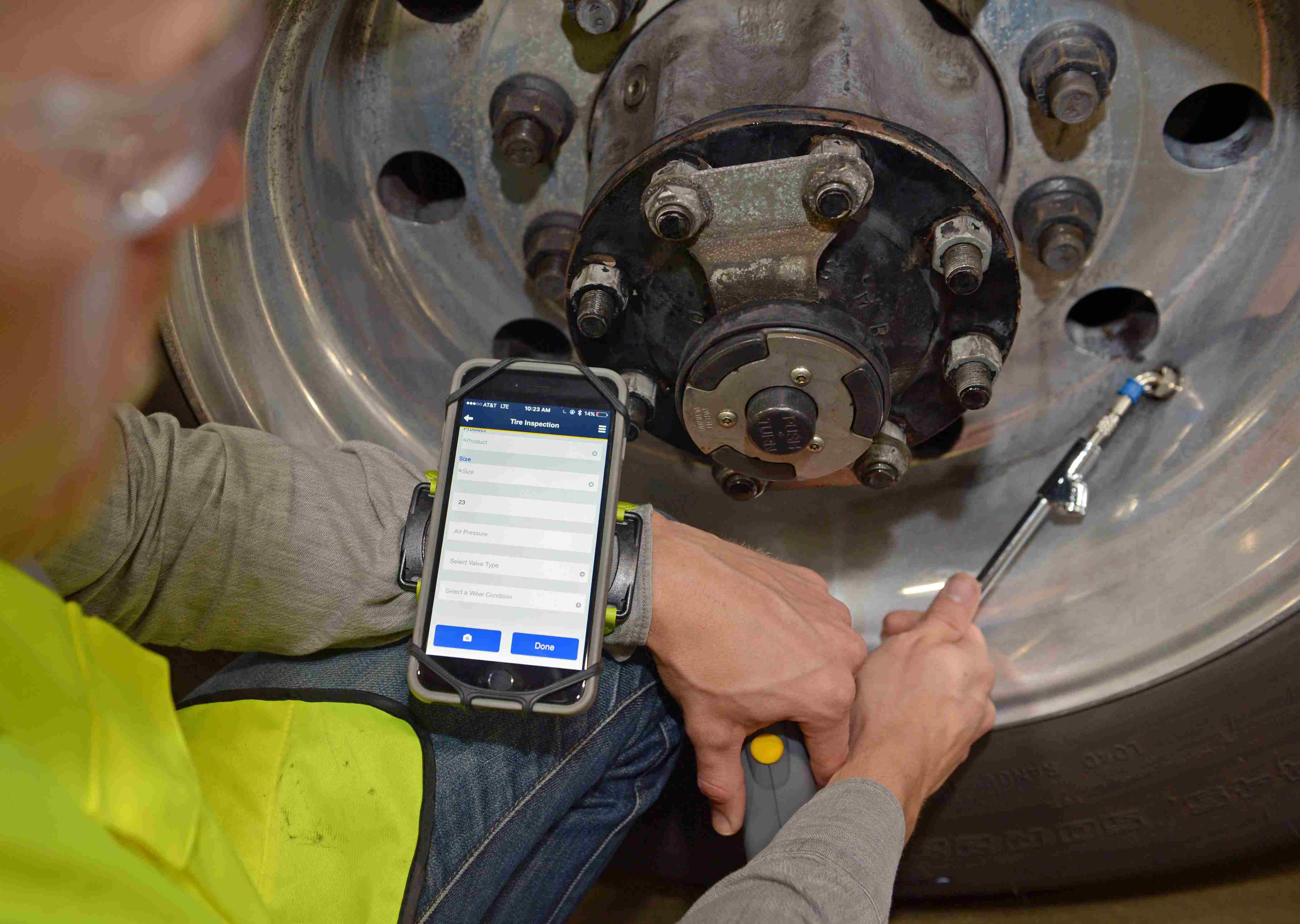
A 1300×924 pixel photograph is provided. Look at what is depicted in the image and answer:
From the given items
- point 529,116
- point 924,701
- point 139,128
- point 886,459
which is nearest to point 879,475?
point 886,459

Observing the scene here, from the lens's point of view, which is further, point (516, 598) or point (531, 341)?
point (531, 341)

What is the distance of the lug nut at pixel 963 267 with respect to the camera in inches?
24.1

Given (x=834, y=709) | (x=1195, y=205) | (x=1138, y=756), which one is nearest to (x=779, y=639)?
(x=834, y=709)

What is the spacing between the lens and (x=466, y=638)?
0.60 m

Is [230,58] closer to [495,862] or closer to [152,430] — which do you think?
[152,430]

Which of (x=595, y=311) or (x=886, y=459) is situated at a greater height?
(x=595, y=311)

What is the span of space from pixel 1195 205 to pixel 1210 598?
0.29 metres

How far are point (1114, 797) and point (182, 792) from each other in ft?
2.21

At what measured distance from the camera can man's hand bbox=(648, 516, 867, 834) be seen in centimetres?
65

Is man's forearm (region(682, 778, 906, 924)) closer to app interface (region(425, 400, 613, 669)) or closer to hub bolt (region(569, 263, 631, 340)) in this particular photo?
app interface (region(425, 400, 613, 669))

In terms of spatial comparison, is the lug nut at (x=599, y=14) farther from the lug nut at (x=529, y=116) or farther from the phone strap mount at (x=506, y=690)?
the phone strap mount at (x=506, y=690)

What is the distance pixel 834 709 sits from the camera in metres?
0.67

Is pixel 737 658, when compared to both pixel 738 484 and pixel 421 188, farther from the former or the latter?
pixel 421 188

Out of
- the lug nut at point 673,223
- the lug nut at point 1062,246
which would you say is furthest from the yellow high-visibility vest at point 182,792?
the lug nut at point 1062,246
